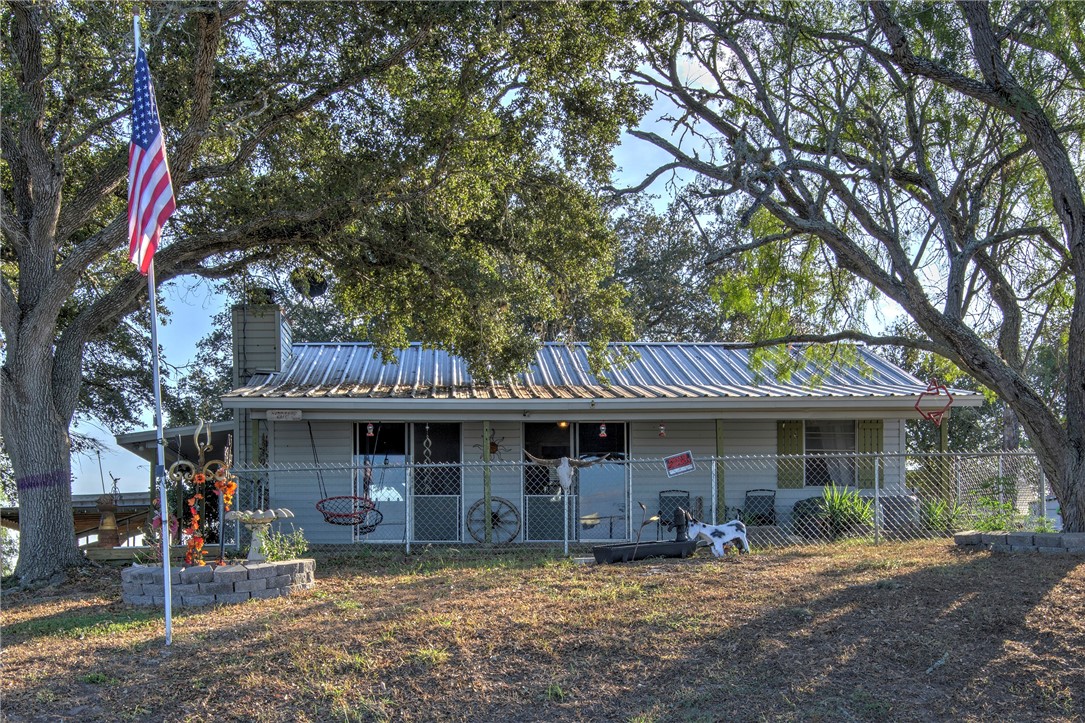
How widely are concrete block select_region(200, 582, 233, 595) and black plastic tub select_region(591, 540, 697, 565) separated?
400 cm

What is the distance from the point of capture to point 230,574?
869 cm

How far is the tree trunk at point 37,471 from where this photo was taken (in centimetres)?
1079

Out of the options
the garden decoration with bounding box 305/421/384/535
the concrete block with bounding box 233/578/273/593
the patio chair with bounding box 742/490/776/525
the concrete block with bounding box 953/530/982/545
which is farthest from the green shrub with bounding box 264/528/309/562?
the patio chair with bounding box 742/490/776/525

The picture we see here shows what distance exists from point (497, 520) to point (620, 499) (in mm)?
2064

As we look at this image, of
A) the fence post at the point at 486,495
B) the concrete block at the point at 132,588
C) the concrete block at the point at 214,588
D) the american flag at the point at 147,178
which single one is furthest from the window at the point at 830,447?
the american flag at the point at 147,178

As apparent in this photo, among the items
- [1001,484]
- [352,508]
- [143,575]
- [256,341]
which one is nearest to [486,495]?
[352,508]

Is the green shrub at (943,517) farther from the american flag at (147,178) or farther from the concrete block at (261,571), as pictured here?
the american flag at (147,178)

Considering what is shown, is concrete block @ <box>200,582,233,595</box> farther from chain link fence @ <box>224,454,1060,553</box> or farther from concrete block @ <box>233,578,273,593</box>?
chain link fence @ <box>224,454,1060,553</box>

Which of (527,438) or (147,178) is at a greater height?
(147,178)

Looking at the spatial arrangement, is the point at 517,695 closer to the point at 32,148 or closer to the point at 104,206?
the point at 32,148

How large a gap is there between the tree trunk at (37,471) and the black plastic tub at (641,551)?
6438 millimetres

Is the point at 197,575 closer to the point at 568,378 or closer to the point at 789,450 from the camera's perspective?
the point at 568,378

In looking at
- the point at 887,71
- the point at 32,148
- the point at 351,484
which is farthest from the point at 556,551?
the point at 32,148

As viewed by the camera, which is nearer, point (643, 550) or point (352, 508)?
point (643, 550)
